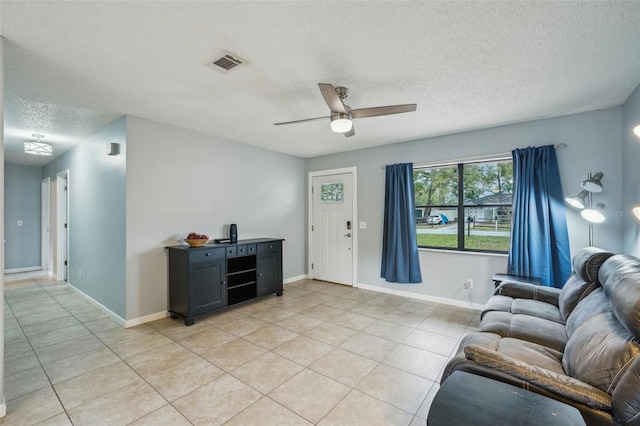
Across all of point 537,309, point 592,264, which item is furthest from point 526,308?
point 592,264

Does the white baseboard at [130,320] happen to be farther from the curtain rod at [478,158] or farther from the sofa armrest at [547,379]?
the curtain rod at [478,158]

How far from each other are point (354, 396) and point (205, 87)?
292cm

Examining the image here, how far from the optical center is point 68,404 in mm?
2031

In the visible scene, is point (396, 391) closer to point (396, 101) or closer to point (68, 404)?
point (68, 404)

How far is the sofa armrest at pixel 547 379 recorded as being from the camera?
1.25 meters

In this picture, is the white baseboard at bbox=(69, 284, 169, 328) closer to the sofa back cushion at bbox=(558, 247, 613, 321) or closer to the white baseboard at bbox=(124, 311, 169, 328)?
the white baseboard at bbox=(124, 311, 169, 328)

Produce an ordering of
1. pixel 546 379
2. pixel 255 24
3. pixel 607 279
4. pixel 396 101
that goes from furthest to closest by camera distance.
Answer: pixel 396 101
pixel 607 279
pixel 255 24
pixel 546 379

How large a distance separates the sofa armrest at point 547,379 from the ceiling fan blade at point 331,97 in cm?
189

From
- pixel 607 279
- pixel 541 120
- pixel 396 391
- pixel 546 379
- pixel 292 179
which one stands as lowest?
pixel 396 391

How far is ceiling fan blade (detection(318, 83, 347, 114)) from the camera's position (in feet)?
6.91

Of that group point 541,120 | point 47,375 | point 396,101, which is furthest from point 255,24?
point 541,120

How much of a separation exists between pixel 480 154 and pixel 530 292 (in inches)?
76.9

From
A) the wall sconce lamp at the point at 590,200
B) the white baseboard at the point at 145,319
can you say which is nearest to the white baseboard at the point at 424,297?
the wall sconce lamp at the point at 590,200

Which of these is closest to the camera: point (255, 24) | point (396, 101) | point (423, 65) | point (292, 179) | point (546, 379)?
point (546, 379)
